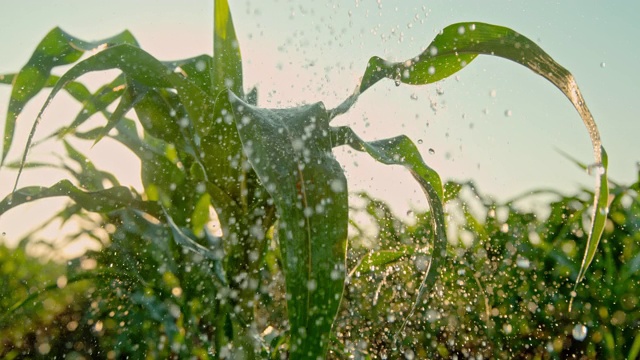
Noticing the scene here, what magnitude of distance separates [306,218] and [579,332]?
4.56ft

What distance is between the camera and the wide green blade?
0.99 m

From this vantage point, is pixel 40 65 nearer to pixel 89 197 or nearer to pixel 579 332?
pixel 89 197

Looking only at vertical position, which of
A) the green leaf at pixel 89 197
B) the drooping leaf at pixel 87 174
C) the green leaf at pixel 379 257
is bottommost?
the green leaf at pixel 89 197

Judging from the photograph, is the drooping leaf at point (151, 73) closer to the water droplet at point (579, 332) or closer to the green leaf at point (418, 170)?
the green leaf at point (418, 170)

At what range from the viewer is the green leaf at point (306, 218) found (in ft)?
2.22

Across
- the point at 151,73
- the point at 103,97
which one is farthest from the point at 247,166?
the point at 103,97

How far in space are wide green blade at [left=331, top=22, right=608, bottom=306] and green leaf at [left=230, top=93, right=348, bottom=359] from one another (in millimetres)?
346

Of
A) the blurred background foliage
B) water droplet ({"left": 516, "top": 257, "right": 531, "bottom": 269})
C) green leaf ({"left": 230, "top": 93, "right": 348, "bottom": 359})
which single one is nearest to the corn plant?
green leaf ({"left": 230, "top": 93, "right": 348, "bottom": 359})

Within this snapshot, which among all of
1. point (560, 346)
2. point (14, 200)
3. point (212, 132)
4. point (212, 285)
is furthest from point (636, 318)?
point (14, 200)

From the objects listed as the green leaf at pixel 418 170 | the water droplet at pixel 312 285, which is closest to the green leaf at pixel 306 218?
the water droplet at pixel 312 285

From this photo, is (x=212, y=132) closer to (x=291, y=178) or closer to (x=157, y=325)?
(x=291, y=178)

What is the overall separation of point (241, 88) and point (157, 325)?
709mm

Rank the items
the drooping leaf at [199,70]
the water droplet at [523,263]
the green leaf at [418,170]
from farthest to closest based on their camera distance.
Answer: the water droplet at [523,263], the drooping leaf at [199,70], the green leaf at [418,170]

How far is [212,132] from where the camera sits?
1.01 metres
